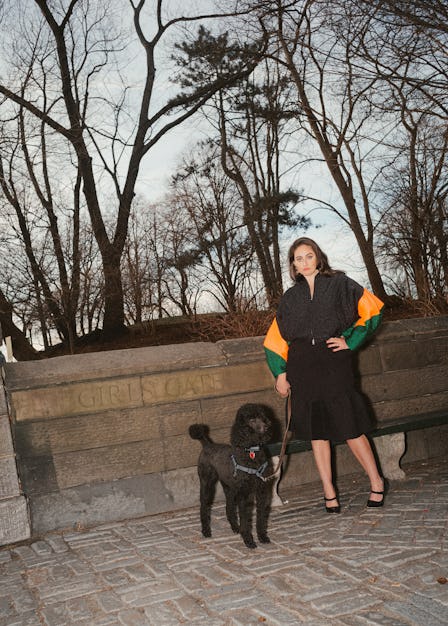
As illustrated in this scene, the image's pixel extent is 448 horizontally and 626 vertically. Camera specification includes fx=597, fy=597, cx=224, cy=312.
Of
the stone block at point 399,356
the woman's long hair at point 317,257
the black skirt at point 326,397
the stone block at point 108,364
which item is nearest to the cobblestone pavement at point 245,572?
the black skirt at point 326,397

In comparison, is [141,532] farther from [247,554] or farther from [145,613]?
[145,613]

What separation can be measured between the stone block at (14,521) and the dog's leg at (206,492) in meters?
1.36

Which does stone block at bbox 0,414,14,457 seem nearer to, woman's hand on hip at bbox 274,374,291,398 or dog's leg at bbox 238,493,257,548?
dog's leg at bbox 238,493,257,548

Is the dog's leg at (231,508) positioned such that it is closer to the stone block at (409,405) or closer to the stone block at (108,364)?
the stone block at (108,364)

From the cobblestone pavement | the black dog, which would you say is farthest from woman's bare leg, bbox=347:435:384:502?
the black dog

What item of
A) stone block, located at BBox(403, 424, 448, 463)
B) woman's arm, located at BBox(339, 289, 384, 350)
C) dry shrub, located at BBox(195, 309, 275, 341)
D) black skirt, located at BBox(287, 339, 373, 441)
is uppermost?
dry shrub, located at BBox(195, 309, 275, 341)

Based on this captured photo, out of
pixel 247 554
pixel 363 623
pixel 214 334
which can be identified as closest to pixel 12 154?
pixel 214 334

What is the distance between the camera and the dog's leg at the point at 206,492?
13.1ft

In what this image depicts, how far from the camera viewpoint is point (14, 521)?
436cm

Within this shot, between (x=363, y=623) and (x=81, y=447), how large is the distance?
262 cm

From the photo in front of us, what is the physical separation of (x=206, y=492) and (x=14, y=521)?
149 centimetres

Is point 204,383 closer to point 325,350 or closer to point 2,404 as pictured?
point 325,350

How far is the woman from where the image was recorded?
4238 mm

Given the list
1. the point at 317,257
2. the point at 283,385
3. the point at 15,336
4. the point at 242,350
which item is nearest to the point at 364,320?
the point at 317,257
